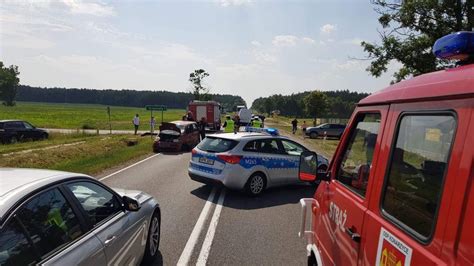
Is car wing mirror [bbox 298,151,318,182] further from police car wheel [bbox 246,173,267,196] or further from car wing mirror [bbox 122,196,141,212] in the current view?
police car wheel [bbox 246,173,267,196]

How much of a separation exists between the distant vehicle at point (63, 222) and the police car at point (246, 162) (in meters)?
5.04

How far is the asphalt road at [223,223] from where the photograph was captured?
5645 millimetres

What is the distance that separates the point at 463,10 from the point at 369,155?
19087 millimetres

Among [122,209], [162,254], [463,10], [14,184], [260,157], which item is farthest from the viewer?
[463,10]

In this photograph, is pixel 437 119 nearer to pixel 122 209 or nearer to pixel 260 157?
pixel 122 209

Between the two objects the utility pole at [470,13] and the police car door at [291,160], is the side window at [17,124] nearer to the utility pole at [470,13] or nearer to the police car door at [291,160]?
the police car door at [291,160]

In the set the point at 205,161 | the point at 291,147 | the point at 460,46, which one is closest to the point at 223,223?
the point at 205,161

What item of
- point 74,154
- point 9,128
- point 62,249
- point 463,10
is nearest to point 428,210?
point 62,249

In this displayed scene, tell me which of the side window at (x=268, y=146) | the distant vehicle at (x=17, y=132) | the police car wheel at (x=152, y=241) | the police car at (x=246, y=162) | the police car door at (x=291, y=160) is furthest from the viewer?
the distant vehicle at (x=17, y=132)

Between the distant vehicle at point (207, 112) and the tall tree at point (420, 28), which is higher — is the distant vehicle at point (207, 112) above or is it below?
below

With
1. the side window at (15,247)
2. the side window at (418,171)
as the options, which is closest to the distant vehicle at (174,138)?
the side window at (15,247)

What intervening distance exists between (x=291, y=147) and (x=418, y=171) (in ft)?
29.3

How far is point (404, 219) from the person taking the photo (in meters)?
2.19

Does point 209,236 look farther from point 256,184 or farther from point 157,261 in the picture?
point 256,184
